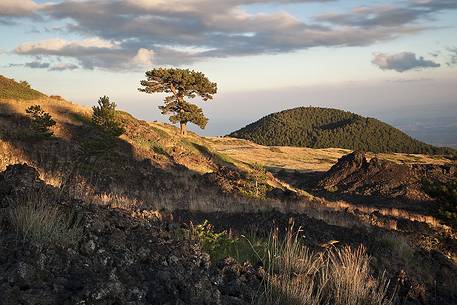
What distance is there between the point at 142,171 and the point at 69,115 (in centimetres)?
931

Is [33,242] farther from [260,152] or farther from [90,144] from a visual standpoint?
[260,152]

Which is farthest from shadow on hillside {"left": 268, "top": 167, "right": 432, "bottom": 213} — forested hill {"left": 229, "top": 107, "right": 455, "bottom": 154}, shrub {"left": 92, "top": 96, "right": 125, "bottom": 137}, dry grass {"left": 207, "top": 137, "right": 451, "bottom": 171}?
forested hill {"left": 229, "top": 107, "right": 455, "bottom": 154}

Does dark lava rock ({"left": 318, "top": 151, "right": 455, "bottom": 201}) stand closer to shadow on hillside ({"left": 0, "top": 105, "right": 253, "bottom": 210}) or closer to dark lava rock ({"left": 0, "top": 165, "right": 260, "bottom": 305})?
shadow on hillside ({"left": 0, "top": 105, "right": 253, "bottom": 210})

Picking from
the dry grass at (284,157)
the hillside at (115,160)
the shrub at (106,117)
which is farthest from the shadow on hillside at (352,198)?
the shrub at (106,117)

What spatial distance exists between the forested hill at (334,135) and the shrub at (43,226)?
121 meters

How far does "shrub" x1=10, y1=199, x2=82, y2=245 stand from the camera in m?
5.43

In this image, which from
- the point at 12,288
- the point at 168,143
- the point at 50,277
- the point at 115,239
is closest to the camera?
the point at 12,288

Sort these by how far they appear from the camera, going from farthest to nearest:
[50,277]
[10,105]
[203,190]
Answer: [10,105] → [203,190] → [50,277]

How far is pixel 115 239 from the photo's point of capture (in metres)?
5.91

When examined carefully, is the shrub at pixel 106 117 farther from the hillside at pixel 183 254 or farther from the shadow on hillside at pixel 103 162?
the hillside at pixel 183 254

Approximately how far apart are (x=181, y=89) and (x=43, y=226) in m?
46.5

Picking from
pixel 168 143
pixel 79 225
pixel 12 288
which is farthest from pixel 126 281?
pixel 168 143

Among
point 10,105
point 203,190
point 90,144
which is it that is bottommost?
point 203,190

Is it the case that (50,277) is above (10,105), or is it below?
below
